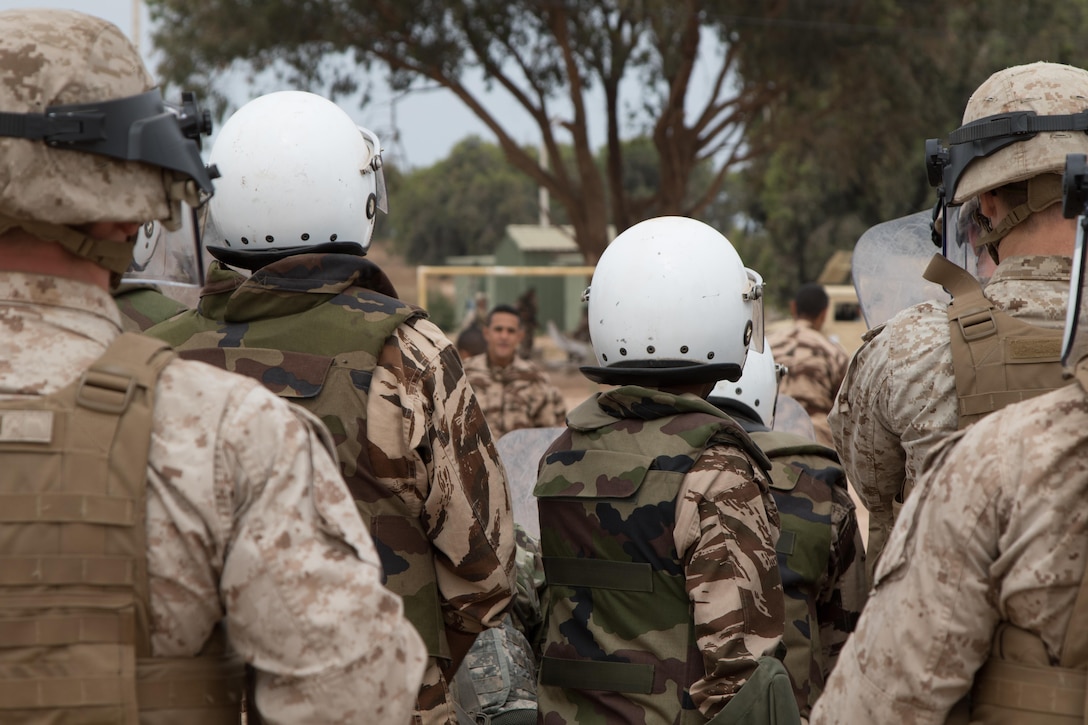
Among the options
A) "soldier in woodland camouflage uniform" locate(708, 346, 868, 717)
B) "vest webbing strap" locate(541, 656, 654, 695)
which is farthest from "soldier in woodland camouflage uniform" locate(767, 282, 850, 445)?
"vest webbing strap" locate(541, 656, 654, 695)

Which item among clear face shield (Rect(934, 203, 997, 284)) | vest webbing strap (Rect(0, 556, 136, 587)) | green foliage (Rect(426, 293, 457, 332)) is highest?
clear face shield (Rect(934, 203, 997, 284))

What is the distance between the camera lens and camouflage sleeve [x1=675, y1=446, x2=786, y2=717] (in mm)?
2854

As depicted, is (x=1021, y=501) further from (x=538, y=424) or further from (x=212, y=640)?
(x=538, y=424)

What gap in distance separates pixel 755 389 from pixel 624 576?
1.22 meters

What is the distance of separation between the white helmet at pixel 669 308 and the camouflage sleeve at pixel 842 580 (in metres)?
0.56

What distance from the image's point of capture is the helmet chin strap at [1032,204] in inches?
117

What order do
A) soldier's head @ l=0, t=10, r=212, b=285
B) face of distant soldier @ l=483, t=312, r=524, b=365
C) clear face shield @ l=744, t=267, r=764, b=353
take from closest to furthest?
soldier's head @ l=0, t=10, r=212, b=285 → clear face shield @ l=744, t=267, r=764, b=353 → face of distant soldier @ l=483, t=312, r=524, b=365

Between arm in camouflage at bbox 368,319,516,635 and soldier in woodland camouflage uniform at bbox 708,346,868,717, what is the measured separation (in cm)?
80

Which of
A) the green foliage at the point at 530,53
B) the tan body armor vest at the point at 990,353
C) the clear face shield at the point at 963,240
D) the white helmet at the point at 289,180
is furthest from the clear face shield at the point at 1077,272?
the green foliage at the point at 530,53

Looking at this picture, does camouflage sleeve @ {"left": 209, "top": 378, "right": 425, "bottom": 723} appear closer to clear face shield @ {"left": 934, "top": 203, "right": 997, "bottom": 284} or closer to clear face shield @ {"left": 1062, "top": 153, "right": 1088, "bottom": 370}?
clear face shield @ {"left": 1062, "top": 153, "right": 1088, "bottom": 370}

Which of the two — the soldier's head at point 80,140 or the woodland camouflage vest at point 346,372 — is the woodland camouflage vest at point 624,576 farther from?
the soldier's head at point 80,140

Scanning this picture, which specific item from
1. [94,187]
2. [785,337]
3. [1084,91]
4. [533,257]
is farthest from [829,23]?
[533,257]

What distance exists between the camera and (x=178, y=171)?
2.17 meters

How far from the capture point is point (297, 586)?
1956 millimetres
